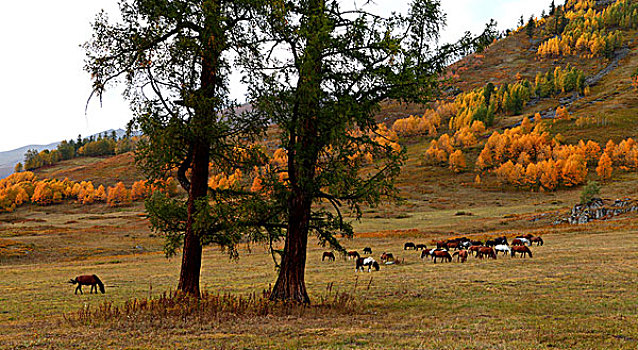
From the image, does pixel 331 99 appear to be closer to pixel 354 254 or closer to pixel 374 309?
pixel 374 309

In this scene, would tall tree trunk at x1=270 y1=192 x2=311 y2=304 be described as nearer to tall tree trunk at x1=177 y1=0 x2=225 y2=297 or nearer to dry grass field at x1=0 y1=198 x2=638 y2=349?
dry grass field at x1=0 y1=198 x2=638 y2=349

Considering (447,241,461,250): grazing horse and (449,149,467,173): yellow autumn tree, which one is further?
(449,149,467,173): yellow autumn tree

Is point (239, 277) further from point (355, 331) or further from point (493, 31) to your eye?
point (493, 31)

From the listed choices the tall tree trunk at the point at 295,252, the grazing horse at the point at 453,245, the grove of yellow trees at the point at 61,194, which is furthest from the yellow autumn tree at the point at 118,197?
the tall tree trunk at the point at 295,252

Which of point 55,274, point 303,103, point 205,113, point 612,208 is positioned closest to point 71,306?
point 205,113

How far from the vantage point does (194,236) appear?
47.9ft

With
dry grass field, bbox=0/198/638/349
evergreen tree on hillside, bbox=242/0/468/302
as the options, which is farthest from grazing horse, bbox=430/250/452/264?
evergreen tree on hillside, bbox=242/0/468/302

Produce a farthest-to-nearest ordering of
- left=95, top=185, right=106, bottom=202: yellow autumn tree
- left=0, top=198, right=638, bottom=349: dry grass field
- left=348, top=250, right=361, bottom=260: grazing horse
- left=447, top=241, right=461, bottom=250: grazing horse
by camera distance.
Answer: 1. left=95, top=185, right=106, bottom=202: yellow autumn tree
2. left=447, top=241, right=461, bottom=250: grazing horse
3. left=348, top=250, right=361, bottom=260: grazing horse
4. left=0, top=198, right=638, bottom=349: dry grass field

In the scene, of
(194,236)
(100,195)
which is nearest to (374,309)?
(194,236)

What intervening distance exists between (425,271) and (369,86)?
14.5 meters

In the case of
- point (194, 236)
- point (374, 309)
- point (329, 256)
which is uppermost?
point (194, 236)

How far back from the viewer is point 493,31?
13539 millimetres

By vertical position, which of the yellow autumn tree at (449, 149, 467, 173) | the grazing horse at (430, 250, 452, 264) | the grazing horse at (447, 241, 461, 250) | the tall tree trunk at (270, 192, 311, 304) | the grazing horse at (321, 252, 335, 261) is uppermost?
the yellow autumn tree at (449, 149, 467, 173)

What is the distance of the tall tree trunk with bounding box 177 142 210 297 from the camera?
1449cm
